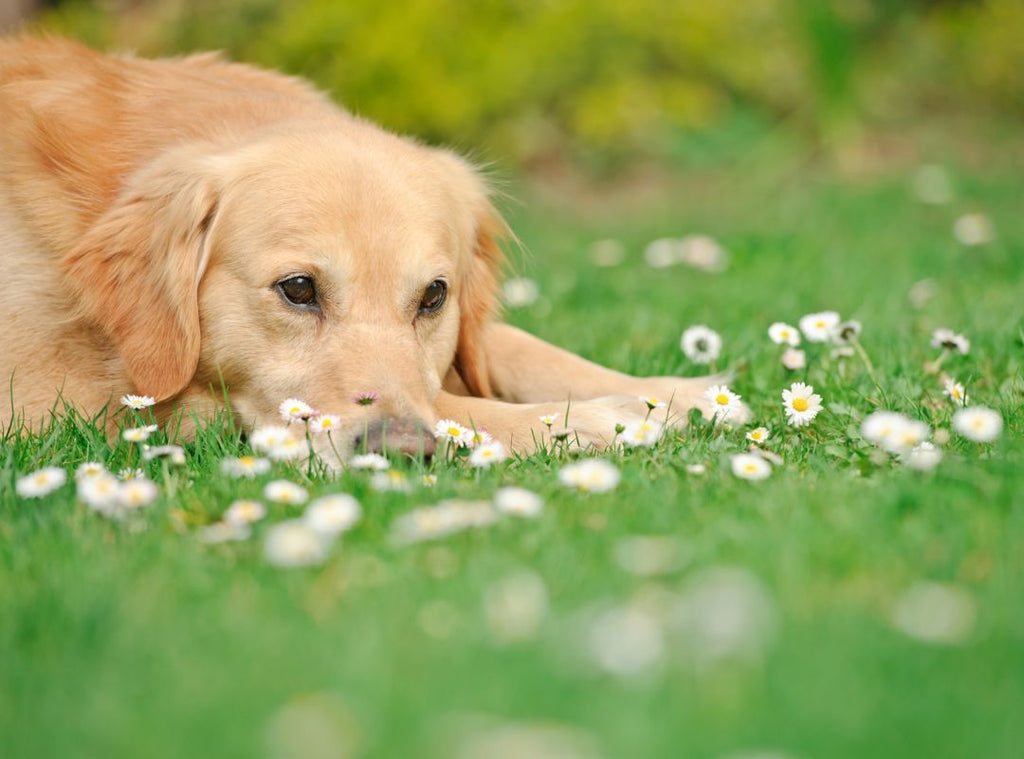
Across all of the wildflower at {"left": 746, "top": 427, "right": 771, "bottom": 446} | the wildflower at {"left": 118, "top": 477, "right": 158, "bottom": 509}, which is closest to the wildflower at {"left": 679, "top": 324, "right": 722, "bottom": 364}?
the wildflower at {"left": 746, "top": 427, "right": 771, "bottom": 446}

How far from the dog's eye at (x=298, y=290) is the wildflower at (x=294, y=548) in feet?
3.91

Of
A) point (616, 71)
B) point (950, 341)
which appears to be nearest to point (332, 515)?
point (950, 341)

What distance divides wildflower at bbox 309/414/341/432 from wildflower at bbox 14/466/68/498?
0.57m

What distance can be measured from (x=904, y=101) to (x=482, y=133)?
334 centimetres

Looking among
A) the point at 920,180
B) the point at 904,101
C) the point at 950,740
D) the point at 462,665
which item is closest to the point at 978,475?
the point at 950,740

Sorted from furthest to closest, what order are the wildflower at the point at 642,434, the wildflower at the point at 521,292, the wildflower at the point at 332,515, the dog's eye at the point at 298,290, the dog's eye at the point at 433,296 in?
the wildflower at the point at 521,292 → the dog's eye at the point at 433,296 → the dog's eye at the point at 298,290 → the wildflower at the point at 642,434 → the wildflower at the point at 332,515

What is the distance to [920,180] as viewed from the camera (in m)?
7.37

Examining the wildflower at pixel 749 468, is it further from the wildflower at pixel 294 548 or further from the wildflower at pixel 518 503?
the wildflower at pixel 294 548

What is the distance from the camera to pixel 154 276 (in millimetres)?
3178

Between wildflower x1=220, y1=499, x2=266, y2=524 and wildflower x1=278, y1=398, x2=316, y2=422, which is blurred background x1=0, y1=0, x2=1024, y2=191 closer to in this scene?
wildflower x1=278, y1=398, x2=316, y2=422

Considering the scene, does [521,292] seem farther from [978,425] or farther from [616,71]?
[616,71]

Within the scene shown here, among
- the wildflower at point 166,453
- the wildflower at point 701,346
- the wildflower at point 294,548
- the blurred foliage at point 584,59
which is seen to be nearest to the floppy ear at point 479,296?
the wildflower at point 701,346

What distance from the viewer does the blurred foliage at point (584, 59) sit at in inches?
317

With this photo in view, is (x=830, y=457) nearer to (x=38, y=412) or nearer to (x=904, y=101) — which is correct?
(x=38, y=412)
